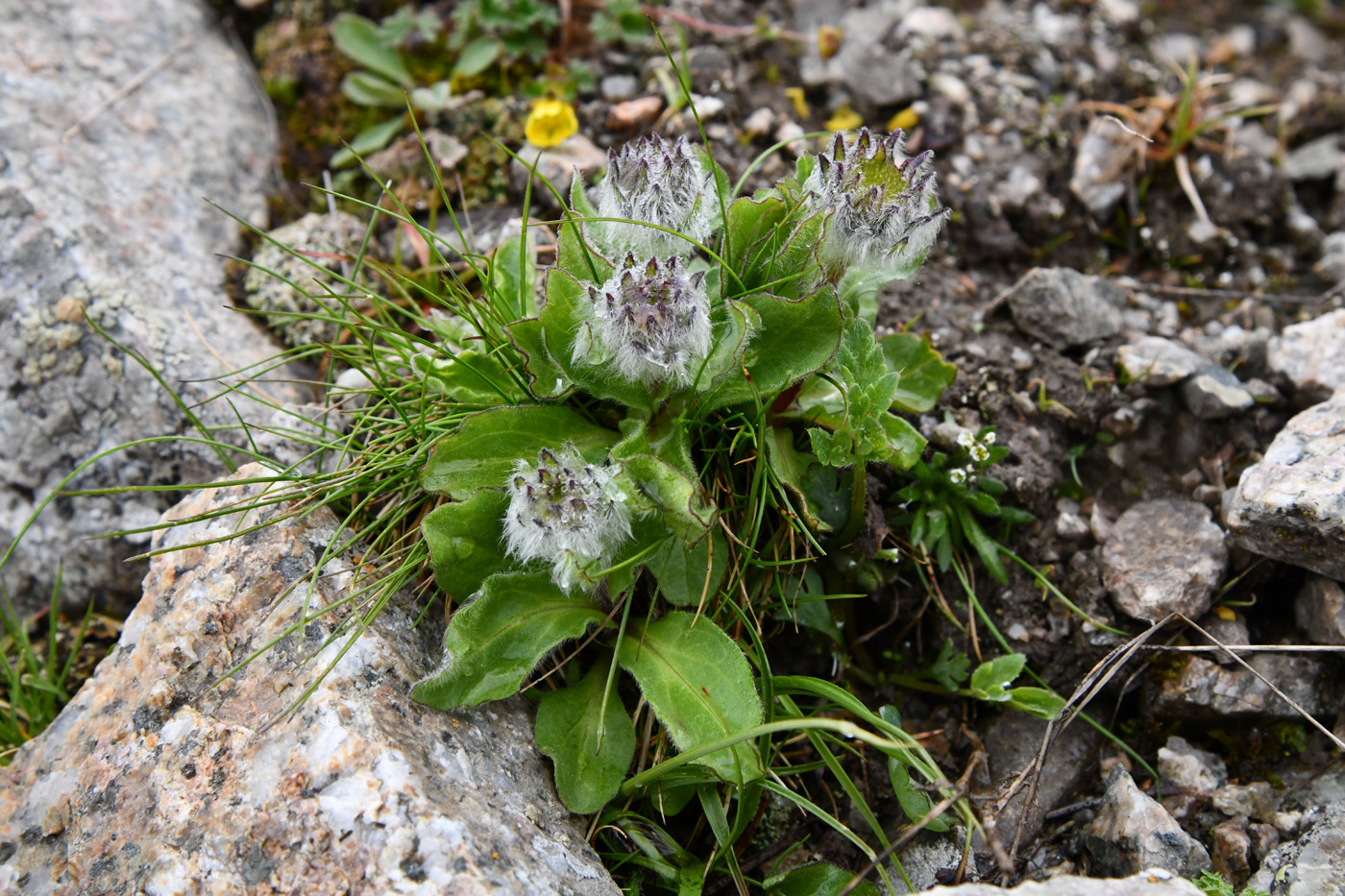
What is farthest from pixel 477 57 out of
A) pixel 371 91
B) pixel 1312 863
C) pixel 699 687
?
pixel 1312 863

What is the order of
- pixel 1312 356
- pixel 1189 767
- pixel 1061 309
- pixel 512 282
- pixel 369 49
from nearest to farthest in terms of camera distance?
pixel 1189 767 < pixel 512 282 < pixel 1312 356 < pixel 1061 309 < pixel 369 49

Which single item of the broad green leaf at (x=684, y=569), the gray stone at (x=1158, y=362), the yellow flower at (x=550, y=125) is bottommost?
the gray stone at (x=1158, y=362)

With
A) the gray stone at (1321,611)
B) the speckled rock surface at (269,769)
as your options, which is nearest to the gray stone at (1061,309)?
the gray stone at (1321,611)

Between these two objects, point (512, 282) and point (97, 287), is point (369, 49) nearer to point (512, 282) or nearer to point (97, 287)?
point (97, 287)

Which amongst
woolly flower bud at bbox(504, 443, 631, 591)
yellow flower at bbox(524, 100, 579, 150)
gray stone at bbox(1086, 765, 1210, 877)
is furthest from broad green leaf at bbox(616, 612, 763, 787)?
yellow flower at bbox(524, 100, 579, 150)

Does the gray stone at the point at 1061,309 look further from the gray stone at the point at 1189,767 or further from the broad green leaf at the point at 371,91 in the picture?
the broad green leaf at the point at 371,91
